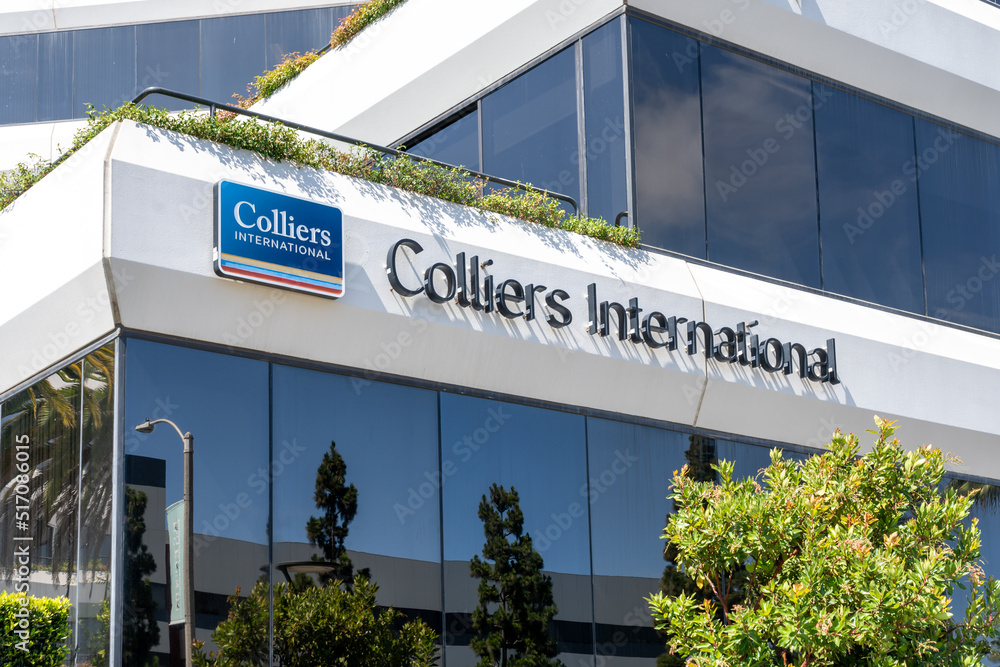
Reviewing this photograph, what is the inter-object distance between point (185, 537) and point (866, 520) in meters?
6.83

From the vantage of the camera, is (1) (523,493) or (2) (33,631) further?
(1) (523,493)

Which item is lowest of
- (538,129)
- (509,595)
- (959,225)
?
(509,595)

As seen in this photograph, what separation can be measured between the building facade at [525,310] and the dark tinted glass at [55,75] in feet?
26.0

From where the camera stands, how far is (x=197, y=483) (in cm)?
1290

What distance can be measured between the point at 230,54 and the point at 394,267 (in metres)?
14.9

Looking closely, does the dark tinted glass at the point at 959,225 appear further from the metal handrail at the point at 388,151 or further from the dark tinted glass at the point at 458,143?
the dark tinted glass at the point at 458,143

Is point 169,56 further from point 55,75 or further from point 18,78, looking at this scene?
point 18,78

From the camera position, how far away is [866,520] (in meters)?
11.6

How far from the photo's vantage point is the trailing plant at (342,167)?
13500 millimetres

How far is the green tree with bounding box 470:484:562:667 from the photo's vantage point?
14.8 m

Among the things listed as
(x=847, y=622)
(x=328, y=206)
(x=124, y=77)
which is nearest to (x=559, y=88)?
(x=328, y=206)

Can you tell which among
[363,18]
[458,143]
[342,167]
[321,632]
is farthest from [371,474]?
[363,18]

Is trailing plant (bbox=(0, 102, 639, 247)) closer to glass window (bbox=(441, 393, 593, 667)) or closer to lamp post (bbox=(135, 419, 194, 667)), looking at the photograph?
glass window (bbox=(441, 393, 593, 667))

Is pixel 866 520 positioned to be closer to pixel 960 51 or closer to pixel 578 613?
pixel 578 613
